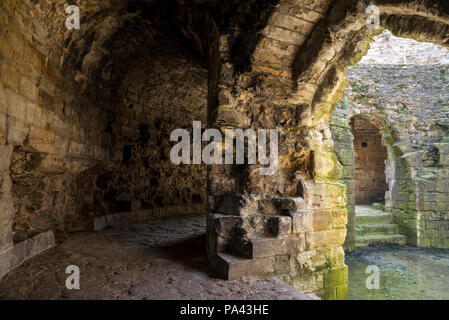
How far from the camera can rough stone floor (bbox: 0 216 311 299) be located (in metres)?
1.91

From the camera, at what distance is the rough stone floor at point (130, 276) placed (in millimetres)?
1914

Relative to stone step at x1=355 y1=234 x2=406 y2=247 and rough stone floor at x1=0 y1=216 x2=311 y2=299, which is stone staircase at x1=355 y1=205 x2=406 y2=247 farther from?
rough stone floor at x1=0 y1=216 x2=311 y2=299

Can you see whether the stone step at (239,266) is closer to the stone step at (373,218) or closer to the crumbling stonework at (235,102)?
the crumbling stonework at (235,102)

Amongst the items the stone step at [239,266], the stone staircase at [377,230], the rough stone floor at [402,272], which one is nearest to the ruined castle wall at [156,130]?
the stone step at [239,266]

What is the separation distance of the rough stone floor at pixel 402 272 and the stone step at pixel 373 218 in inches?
39.2

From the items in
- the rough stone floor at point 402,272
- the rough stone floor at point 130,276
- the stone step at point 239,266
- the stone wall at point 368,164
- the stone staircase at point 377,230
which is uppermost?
the stone wall at point 368,164

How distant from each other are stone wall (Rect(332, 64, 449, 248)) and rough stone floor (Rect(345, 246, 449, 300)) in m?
0.85

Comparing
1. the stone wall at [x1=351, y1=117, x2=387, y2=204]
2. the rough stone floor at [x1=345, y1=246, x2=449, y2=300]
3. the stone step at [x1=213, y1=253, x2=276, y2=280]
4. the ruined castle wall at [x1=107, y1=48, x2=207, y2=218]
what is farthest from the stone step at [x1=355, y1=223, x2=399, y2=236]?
the stone step at [x1=213, y1=253, x2=276, y2=280]

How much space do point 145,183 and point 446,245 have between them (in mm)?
8068

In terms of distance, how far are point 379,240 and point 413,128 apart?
3.40m

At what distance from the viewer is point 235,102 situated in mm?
2695

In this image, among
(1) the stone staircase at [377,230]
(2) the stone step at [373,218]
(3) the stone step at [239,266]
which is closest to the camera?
(3) the stone step at [239,266]
